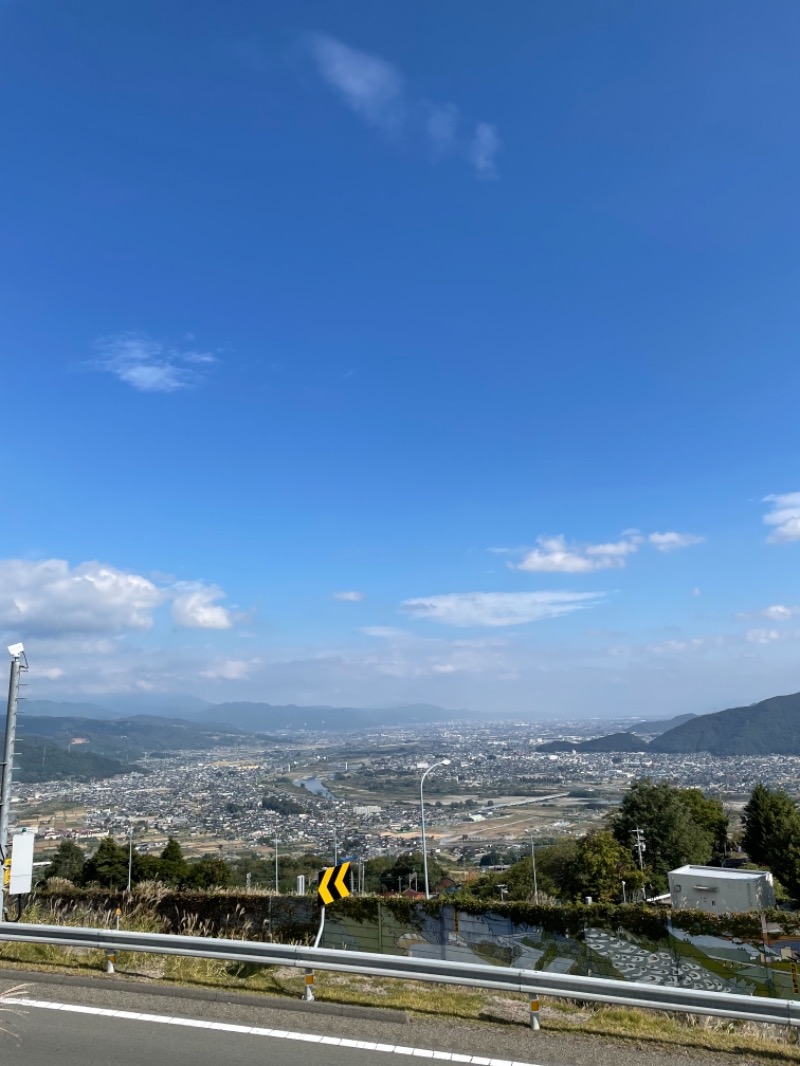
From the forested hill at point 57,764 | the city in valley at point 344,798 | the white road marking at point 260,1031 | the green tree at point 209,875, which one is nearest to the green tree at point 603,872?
the city in valley at point 344,798

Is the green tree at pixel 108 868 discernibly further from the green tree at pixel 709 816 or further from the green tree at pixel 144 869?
the green tree at pixel 709 816

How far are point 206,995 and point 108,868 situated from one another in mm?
38933

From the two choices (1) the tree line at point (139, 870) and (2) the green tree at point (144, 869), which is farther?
(2) the green tree at point (144, 869)

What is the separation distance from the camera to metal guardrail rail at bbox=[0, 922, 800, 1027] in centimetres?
616

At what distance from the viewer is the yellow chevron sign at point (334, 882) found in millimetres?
8969

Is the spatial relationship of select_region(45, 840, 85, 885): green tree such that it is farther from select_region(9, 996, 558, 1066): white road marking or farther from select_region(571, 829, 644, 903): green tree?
select_region(9, 996, 558, 1066): white road marking

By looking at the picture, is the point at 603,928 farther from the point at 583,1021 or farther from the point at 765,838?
the point at 765,838

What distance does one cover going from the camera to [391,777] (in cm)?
12319

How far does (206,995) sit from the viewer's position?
732 centimetres

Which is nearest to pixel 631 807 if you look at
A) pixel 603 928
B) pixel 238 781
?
pixel 603 928

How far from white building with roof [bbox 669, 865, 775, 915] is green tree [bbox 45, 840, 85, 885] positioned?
108 feet

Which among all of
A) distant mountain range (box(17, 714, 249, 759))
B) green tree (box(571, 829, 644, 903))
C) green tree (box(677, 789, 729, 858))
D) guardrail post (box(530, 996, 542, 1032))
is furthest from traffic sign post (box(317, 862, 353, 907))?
distant mountain range (box(17, 714, 249, 759))

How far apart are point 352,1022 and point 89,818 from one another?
70.0 meters

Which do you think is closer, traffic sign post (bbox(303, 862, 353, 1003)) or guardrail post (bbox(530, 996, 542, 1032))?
guardrail post (bbox(530, 996, 542, 1032))
